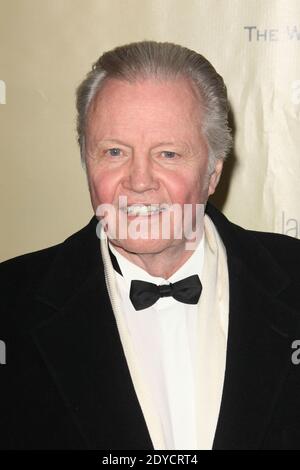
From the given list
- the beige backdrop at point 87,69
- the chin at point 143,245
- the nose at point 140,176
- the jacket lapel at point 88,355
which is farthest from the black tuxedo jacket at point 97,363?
the beige backdrop at point 87,69

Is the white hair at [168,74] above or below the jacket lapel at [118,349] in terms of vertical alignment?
above

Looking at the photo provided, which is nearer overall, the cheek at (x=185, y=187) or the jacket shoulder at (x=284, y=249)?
the cheek at (x=185, y=187)

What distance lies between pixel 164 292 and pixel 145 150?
0.32m

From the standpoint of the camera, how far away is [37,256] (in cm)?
201

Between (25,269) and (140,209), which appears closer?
(140,209)

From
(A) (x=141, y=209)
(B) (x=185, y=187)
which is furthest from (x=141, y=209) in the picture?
(B) (x=185, y=187)

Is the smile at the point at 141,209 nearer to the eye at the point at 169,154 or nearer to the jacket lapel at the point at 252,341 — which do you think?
the eye at the point at 169,154

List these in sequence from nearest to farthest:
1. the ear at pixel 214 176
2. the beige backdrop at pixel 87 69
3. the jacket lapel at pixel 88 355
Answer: the jacket lapel at pixel 88 355 → the ear at pixel 214 176 → the beige backdrop at pixel 87 69

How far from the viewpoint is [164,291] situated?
1.88m

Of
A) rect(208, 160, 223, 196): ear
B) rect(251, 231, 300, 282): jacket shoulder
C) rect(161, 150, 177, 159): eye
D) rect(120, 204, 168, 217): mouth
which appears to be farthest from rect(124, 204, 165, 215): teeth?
rect(251, 231, 300, 282): jacket shoulder

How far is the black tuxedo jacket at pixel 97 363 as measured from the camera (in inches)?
66.7

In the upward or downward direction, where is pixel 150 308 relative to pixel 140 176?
downward

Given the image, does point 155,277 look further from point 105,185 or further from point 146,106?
point 146,106

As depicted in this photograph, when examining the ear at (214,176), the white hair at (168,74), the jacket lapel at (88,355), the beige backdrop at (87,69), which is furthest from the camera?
the beige backdrop at (87,69)
